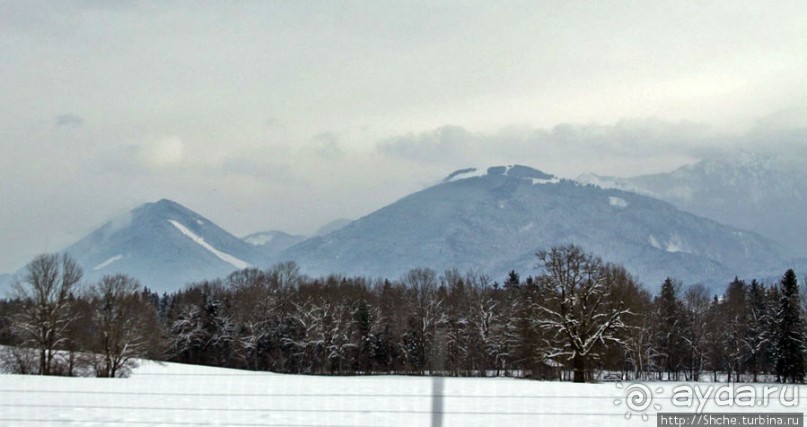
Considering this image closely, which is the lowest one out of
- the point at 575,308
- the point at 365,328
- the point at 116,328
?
the point at 116,328

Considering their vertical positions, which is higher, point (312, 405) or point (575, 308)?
point (575, 308)

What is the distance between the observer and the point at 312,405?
9625 millimetres

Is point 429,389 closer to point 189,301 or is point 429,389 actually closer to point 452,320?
point 452,320

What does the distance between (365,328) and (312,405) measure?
64898 millimetres

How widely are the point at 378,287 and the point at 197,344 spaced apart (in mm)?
26945

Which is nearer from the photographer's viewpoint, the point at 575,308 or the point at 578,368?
the point at 578,368

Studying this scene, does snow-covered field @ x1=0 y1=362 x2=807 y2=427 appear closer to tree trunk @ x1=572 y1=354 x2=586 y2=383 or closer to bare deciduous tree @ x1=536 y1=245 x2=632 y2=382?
tree trunk @ x1=572 y1=354 x2=586 y2=383

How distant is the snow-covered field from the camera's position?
357 inches

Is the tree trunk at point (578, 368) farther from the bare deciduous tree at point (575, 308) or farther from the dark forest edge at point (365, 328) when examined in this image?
the dark forest edge at point (365, 328)

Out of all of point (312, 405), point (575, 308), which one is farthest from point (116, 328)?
point (312, 405)

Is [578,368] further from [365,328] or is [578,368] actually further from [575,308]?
[365,328]

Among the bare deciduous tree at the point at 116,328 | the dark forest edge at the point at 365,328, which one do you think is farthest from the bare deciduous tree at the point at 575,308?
the bare deciduous tree at the point at 116,328

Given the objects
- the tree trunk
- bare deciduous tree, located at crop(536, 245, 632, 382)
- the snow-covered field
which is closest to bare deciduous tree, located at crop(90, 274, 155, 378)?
bare deciduous tree, located at crop(536, 245, 632, 382)

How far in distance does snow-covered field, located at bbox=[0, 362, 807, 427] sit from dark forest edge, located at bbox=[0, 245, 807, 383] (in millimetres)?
36767
